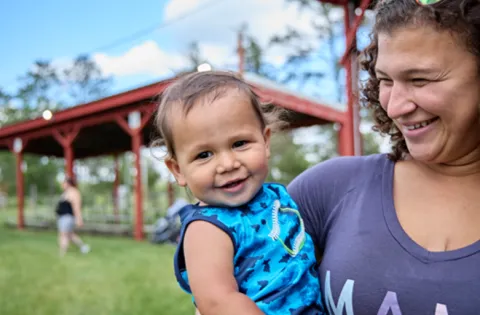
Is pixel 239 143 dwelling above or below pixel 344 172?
above

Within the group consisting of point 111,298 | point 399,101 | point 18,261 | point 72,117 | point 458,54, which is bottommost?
point 18,261

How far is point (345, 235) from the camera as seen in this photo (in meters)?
1.45

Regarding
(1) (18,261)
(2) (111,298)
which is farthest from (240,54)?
(2) (111,298)

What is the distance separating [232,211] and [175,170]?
237 millimetres

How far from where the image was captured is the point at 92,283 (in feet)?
23.6

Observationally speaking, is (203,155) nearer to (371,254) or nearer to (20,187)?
(371,254)

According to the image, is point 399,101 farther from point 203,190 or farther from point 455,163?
point 203,190

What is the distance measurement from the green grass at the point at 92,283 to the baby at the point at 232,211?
4.19 m

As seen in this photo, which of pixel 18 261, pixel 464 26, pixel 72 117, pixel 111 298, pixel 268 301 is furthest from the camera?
pixel 72 117

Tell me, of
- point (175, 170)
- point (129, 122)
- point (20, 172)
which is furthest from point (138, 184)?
point (175, 170)

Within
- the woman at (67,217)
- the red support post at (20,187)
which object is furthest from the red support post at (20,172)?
the woman at (67,217)

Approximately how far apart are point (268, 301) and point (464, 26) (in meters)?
0.83

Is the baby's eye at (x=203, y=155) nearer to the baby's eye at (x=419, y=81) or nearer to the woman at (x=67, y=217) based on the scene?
the baby's eye at (x=419, y=81)

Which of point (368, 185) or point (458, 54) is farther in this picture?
point (368, 185)
